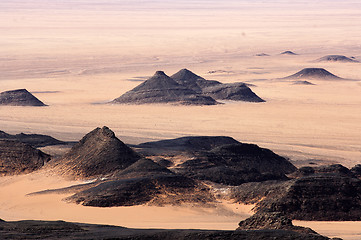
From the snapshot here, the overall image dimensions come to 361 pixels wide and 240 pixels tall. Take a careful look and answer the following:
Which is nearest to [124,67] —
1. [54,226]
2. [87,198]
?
[87,198]

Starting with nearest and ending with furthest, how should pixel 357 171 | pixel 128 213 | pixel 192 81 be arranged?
1. pixel 128 213
2. pixel 357 171
3. pixel 192 81

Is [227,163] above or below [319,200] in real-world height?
above

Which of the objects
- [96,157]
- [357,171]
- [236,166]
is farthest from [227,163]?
[96,157]

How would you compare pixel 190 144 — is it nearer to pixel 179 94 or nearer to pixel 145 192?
pixel 145 192

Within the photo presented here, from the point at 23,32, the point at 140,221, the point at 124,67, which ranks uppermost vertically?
the point at 23,32

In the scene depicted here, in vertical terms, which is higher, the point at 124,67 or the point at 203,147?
the point at 124,67

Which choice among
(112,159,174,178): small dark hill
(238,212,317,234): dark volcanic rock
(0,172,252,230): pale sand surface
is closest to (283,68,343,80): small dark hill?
(112,159,174,178): small dark hill

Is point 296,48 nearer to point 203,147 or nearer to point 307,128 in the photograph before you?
point 307,128
